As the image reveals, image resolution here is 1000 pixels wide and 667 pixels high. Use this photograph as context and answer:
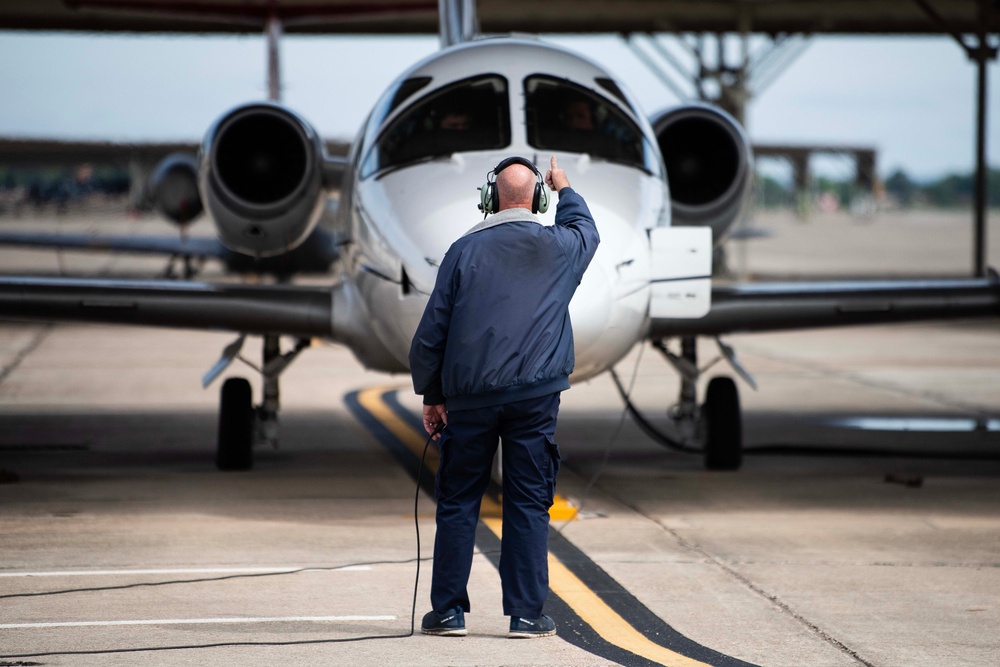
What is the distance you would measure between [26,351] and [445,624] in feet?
52.6

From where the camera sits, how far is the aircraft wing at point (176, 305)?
895cm

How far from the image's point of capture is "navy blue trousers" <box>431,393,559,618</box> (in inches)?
199

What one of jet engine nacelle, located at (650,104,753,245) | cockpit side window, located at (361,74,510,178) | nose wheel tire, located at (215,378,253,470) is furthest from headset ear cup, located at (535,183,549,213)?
jet engine nacelle, located at (650,104,753,245)

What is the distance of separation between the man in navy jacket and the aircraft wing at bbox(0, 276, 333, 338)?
392cm

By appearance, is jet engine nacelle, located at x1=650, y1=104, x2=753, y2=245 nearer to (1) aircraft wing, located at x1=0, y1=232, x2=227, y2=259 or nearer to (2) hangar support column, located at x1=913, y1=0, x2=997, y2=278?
(2) hangar support column, located at x1=913, y1=0, x2=997, y2=278

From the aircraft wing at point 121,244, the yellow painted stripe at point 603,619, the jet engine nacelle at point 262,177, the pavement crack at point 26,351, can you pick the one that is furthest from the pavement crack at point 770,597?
the aircraft wing at point 121,244

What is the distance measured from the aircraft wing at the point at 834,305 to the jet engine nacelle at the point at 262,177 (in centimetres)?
301

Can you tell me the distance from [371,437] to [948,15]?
19.0m

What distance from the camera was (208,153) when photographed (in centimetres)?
989

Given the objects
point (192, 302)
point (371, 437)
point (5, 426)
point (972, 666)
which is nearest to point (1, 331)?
point (5, 426)

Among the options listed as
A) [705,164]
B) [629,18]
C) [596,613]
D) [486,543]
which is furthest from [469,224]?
[629,18]


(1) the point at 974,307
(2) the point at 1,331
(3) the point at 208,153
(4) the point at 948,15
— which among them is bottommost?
(2) the point at 1,331

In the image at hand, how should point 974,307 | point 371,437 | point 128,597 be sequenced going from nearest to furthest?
1. point 128,597
2. point 974,307
3. point 371,437

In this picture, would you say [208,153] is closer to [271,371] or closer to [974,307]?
[271,371]
